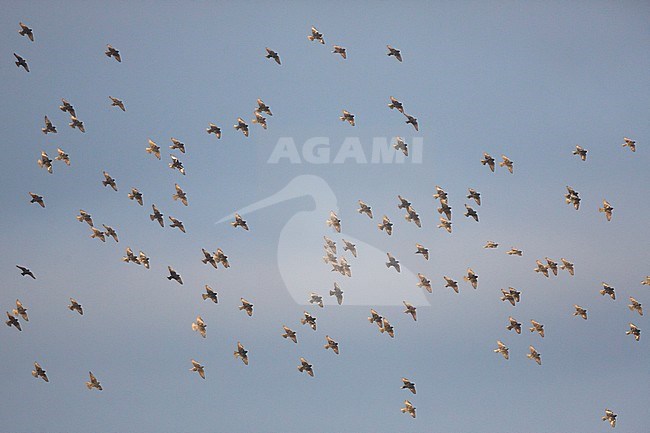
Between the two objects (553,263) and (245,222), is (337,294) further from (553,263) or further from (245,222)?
(553,263)

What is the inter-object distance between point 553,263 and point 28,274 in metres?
36.3

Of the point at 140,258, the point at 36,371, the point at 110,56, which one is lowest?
the point at 36,371

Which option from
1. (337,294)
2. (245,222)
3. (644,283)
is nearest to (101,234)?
(245,222)

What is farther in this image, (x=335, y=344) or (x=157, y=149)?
(x=335, y=344)

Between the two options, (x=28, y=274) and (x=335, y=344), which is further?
(x=335, y=344)

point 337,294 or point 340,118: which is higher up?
point 340,118

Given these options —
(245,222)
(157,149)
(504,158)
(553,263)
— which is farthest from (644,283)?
(157,149)

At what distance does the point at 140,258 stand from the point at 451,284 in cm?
2172

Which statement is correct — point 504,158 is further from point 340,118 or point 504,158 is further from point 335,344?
point 335,344

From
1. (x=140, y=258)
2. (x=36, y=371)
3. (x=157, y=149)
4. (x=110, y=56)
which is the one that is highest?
(x=110, y=56)

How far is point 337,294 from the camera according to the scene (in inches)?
3447

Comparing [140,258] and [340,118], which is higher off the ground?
[340,118]

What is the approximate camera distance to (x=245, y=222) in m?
88.1

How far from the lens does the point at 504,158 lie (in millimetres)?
87625
